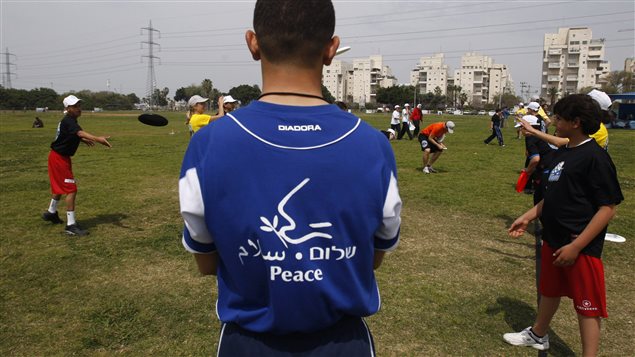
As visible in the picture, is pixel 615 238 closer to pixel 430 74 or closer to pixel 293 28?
pixel 293 28

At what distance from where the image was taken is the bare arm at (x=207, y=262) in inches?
56.3

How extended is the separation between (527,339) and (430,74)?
172871 mm

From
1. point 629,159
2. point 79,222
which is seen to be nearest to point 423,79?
point 629,159

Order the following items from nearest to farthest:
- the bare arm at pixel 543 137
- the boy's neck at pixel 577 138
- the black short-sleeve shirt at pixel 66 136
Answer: the boy's neck at pixel 577 138 → the bare arm at pixel 543 137 → the black short-sleeve shirt at pixel 66 136

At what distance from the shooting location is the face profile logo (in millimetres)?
1230

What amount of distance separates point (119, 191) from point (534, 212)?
9582 millimetres

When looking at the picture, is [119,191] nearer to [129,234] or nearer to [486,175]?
[129,234]

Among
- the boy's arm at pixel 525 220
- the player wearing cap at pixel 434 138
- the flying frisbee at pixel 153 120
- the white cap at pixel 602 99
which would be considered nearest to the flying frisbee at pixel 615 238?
the white cap at pixel 602 99

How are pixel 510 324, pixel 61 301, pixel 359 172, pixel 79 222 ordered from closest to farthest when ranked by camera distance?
1. pixel 359 172
2. pixel 510 324
3. pixel 61 301
4. pixel 79 222

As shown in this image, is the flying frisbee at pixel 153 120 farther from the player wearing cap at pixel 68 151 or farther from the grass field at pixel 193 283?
the player wearing cap at pixel 68 151

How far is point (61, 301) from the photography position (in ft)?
15.5

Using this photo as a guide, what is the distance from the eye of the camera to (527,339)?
3.90m

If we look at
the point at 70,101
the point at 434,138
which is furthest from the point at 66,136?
the point at 434,138

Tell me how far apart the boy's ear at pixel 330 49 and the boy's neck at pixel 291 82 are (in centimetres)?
6
